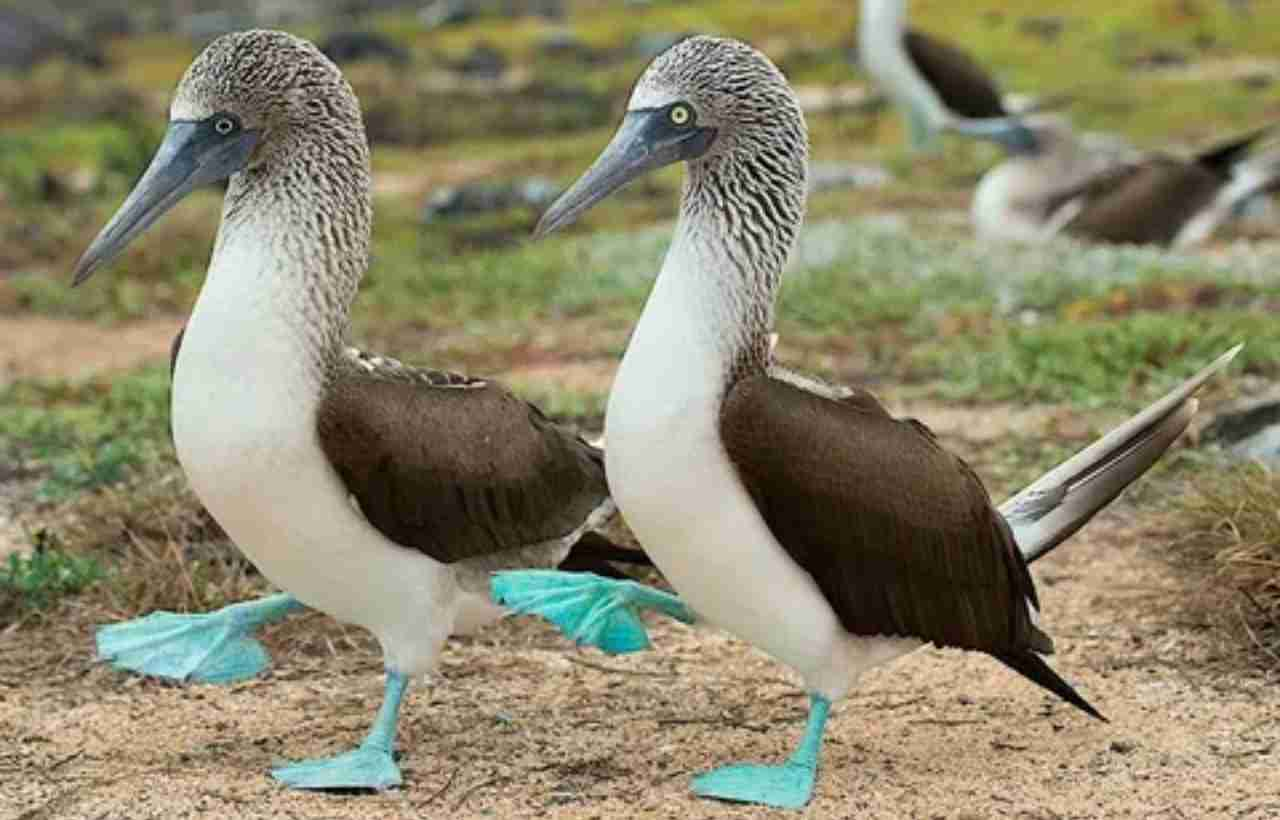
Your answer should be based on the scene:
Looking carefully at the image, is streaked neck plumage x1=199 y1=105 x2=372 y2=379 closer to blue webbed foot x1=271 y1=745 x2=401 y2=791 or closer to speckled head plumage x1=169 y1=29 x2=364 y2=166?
speckled head plumage x1=169 y1=29 x2=364 y2=166

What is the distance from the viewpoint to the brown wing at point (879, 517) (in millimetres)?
4305

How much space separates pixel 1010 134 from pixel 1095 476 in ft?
28.8

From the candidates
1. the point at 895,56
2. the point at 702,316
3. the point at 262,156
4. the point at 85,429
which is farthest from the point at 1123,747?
the point at 895,56

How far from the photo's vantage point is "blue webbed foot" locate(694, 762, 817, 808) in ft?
14.5

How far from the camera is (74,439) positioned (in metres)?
7.87

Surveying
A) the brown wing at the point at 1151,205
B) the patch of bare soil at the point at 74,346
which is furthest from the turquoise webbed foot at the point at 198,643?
the brown wing at the point at 1151,205

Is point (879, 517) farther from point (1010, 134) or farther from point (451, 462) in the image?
point (1010, 134)

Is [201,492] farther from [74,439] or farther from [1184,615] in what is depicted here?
[74,439]

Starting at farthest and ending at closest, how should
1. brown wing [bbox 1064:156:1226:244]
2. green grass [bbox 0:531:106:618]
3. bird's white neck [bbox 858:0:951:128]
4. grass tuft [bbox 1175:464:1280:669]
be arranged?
bird's white neck [bbox 858:0:951:128] → brown wing [bbox 1064:156:1226:244] → green grass [bbox 0:531:106:618] → grass tuft [bbox 1175:464:1280:669]

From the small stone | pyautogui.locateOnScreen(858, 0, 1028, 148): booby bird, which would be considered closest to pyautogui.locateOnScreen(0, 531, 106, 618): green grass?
the small stone

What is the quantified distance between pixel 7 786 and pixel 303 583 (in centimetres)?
80

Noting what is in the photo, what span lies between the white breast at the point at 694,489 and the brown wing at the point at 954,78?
33.6 feet

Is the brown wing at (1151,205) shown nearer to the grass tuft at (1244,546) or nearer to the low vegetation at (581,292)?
the low vegetation at (581,292)

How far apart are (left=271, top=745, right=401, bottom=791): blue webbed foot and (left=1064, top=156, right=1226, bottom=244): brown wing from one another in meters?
8.56
